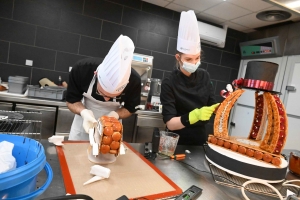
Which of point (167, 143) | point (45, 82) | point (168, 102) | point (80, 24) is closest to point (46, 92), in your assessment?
point (45, 82)

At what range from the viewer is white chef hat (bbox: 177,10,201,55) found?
1.41 meters

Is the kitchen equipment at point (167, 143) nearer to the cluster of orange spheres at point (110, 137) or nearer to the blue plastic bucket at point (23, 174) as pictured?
the cluster of orange spheres at point (110, 137)

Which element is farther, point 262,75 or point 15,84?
point 15,84

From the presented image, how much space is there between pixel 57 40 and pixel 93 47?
49cm

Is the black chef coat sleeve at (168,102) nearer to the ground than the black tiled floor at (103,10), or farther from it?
nearer to the ground

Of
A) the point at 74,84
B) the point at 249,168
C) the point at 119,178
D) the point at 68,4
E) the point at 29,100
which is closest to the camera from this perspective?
the point at 119,178

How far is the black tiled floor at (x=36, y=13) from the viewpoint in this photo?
2.68m

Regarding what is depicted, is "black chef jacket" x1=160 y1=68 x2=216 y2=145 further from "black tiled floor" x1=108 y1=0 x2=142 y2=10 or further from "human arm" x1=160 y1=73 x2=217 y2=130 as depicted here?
"black tiled floor" x1=108 y1=0 x2=142 y2=10

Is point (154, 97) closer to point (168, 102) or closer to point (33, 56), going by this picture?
point (168, 102)

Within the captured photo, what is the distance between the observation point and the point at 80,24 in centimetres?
296

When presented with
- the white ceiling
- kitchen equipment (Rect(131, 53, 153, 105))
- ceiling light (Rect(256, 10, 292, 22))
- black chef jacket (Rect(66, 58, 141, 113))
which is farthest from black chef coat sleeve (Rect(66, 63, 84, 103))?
ceiling light (Rect(256, 10, 292, 22))

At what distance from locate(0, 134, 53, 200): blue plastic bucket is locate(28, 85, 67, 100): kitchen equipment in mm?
1965

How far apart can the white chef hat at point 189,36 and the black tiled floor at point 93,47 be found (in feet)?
6.27

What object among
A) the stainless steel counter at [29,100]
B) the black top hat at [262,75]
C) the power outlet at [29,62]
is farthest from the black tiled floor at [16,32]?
the black top hat at [262,75]
